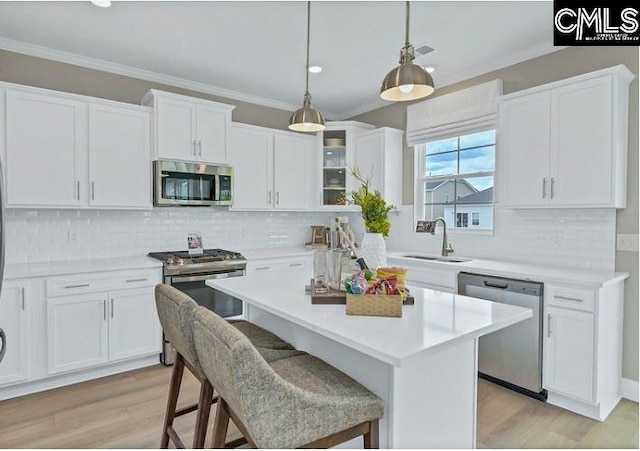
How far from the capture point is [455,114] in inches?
149

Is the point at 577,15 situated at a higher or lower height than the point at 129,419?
higher

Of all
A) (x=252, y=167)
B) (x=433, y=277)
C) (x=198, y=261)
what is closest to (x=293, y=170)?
(x=252, y=167)

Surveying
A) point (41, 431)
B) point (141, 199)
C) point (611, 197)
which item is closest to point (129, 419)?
point (41, 431)

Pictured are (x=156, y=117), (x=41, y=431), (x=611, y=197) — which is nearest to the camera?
(x=41, y=431)

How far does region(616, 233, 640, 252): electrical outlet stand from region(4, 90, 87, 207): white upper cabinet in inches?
164

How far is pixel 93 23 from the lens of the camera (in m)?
2.84

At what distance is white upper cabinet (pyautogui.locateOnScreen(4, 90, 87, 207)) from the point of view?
9.50 feet

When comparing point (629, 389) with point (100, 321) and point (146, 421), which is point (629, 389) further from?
point (100, 321)

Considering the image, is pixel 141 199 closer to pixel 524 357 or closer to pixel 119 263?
pixel 119 263

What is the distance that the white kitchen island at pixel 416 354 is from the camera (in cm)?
129

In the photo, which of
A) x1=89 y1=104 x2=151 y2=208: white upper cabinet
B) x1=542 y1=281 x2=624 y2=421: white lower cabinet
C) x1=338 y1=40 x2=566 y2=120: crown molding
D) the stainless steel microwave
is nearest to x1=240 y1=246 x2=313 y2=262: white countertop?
the stainless steel microwave

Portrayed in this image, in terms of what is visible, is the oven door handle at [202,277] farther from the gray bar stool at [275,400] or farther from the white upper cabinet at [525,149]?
the white upper cabinet at [525,149]

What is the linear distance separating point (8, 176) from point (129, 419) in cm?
201

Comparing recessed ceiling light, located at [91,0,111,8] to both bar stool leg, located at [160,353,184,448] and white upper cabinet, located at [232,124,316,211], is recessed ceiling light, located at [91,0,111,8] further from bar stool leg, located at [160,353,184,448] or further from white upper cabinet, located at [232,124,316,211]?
bar stool leg, located at [160,353,184,448]
